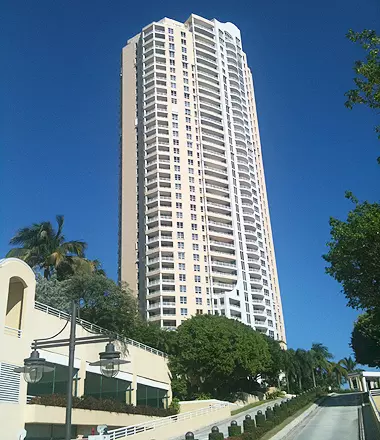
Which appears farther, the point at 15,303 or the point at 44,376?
the point at 44,376

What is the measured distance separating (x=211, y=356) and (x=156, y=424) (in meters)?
17.5

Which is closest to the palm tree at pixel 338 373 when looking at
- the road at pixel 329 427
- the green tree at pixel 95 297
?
the road at pixel 329 427

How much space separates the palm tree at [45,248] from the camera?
43.8 meters

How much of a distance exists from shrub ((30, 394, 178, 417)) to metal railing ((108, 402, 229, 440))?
308 cm

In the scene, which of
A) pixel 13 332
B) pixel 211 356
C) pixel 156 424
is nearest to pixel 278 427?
pixel 156 424

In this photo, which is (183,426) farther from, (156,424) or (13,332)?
(13,332)

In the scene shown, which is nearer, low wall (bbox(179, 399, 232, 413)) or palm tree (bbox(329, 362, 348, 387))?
low wall (bbox(179, 399, 232, 413))

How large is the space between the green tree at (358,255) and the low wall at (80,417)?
56.3ft

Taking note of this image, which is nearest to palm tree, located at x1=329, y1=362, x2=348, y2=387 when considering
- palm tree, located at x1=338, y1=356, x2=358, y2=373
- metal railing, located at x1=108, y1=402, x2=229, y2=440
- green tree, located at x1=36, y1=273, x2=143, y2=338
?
palm tree, located at x1=338, y1=356, x2=358, y2=373

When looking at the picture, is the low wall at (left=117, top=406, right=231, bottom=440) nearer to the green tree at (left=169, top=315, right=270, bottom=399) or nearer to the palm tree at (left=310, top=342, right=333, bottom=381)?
the green tree at (left=169, top=315, right=270, bottom=399)

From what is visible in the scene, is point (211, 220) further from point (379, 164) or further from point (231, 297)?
point (379, 164)

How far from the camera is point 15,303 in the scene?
27188 mm

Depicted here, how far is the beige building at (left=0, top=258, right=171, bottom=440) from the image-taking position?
24.1m

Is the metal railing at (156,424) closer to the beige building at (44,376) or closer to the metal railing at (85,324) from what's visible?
the beige building at (44,376)
